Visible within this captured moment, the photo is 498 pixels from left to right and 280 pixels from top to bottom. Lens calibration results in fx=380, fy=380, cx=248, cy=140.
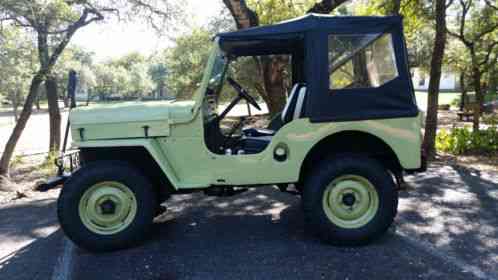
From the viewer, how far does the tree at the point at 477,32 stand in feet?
42.5

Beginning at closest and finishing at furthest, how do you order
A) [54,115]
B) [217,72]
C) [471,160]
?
[217,72], [471,160], [54,115]

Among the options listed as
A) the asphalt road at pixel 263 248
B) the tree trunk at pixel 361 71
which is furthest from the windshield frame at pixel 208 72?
the asphalt road at pixel 263 248

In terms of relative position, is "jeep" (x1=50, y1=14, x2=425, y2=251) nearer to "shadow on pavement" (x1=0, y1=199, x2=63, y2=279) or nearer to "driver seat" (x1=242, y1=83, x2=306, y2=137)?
"driver seat" (x1=242, y1=83, x2=306, y2=137)

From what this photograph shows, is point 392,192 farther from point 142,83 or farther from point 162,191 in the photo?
point 142,83

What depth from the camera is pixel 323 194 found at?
3.70 m

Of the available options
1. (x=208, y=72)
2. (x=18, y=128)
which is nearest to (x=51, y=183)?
(x=208, y=72)

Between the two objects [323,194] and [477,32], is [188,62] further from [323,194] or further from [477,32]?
[323,194]

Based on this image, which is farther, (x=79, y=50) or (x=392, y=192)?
(x=79, y=50)

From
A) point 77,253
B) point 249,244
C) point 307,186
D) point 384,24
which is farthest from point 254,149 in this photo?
point 77,253

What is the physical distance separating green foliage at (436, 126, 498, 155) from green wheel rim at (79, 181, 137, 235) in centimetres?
927

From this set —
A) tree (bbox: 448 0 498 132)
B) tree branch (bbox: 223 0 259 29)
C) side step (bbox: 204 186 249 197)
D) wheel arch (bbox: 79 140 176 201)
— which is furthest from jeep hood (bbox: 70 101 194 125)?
tree (bbox: 448 0 498 132)

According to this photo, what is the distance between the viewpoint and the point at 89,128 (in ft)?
12.1

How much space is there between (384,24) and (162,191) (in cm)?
282

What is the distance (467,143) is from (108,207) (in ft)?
32.9
